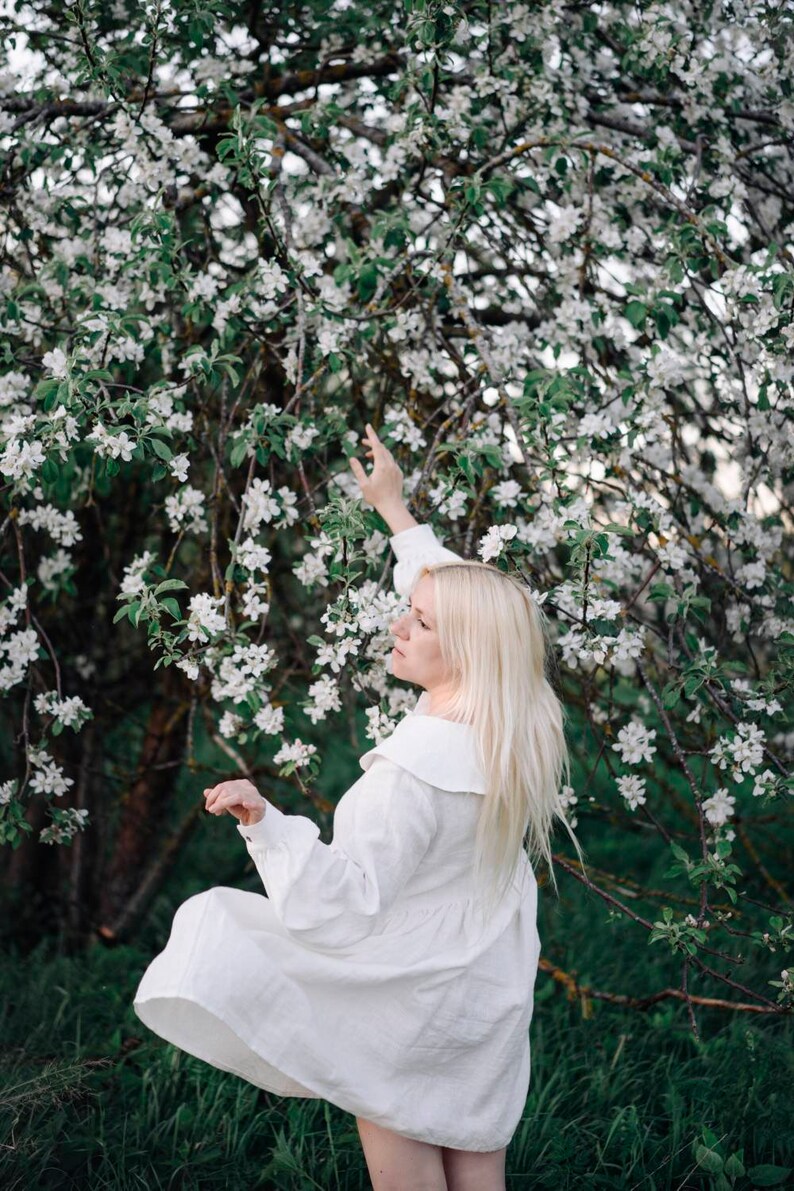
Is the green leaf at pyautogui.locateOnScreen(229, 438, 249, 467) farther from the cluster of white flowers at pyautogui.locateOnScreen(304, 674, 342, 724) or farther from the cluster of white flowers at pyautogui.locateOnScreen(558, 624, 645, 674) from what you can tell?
the cluster of white flowers at pyautogui.locateOnScreen(558, 624, 645, 674)

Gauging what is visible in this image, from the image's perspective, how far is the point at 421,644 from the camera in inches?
79.4

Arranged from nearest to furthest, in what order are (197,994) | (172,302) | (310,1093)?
(197,994)
(310,1093)
(172,302)

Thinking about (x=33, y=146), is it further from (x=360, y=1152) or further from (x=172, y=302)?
(x=360, y=1152)

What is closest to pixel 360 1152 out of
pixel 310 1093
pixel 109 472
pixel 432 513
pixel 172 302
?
pixel 310 1093

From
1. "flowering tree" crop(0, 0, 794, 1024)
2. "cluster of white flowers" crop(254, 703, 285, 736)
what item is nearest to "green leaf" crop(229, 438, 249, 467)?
"flowering tree" crop(0, 0, 794, 1024)

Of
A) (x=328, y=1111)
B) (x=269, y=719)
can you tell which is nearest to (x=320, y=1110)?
(x=328, y=1111)

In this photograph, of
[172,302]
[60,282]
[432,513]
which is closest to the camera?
[432,513]

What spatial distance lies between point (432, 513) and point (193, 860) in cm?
286

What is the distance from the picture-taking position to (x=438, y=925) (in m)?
1.83

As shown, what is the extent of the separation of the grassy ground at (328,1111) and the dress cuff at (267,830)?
104 cm

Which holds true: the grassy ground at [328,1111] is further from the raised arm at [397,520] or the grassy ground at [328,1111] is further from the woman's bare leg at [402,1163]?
the raised arm at [397,520]

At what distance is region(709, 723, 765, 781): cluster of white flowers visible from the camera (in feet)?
7.00

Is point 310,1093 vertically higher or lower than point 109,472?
lower

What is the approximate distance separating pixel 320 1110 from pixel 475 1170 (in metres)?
0.85
